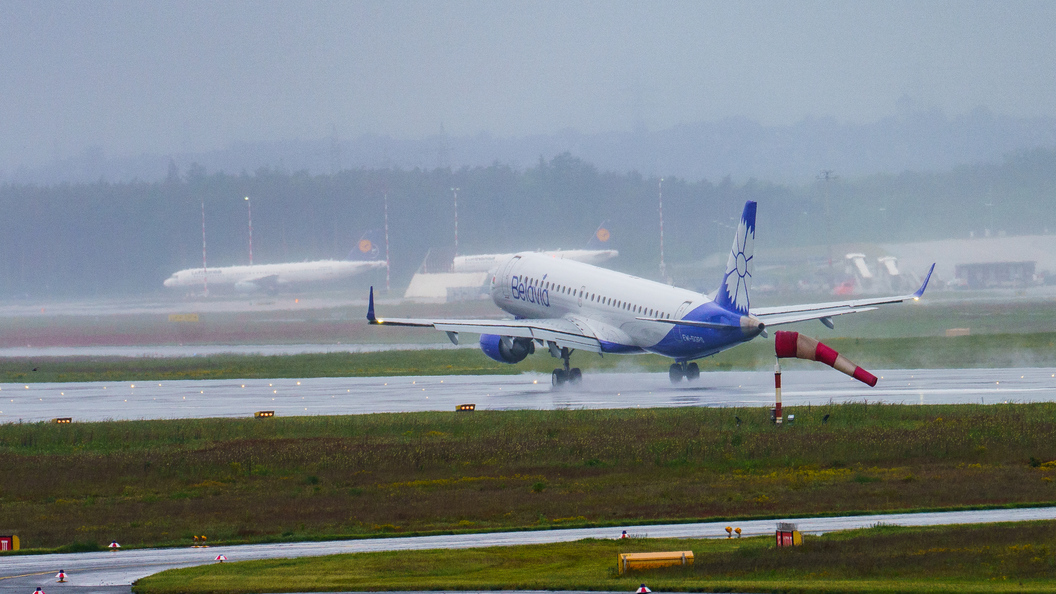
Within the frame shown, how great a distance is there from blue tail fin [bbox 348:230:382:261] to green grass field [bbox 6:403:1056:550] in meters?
137

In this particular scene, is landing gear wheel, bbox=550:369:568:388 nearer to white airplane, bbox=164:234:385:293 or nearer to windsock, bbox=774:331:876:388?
windsock, bbox=774:331:876:388

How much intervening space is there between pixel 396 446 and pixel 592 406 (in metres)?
12.4

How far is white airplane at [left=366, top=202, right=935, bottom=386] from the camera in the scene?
5391 centimetres

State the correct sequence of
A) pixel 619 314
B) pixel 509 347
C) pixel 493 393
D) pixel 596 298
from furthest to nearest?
pixel 509 347 < pixel 596 298 < pixel 619 314 < pixel 493 393

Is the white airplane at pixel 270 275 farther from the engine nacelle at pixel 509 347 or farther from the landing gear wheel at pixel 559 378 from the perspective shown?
the landing gear wheel at pixel 559 378

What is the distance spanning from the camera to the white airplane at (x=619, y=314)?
53.9m

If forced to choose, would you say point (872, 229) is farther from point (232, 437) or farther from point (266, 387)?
point (232, 437)

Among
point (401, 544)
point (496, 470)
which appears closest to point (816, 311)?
point (496, 470)

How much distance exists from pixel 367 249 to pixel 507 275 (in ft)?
384

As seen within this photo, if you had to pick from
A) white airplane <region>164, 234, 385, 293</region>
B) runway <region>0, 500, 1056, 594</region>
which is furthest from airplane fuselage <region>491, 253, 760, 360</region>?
white airplane <region>164, 234, 385, 293</region>

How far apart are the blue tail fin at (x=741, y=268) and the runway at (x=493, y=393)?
3.66 m

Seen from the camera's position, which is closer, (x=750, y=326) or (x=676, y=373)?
(x=750, y=326)

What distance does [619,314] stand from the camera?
60.2 meters

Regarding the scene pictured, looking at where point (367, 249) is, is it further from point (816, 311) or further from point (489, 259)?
point (816, 311)
